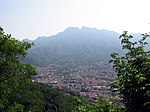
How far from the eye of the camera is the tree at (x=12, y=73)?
12.2 meters

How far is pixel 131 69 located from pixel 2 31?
8.85 metres

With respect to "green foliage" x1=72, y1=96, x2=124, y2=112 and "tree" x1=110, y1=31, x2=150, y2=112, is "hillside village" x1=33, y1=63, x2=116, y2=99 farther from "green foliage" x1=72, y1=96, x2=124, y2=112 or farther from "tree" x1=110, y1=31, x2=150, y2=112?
"tree" x1=110, y1=31, x2=150, y2=112

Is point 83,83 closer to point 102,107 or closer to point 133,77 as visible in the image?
point 102,107

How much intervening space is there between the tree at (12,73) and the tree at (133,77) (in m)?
7.26

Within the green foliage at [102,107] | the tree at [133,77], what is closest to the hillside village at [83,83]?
the green foliage at [102,107]

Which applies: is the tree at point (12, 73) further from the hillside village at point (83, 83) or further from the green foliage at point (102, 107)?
the hillside village at point (83, 83)

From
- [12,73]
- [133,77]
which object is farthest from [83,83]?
[133,77]

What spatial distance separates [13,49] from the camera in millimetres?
12727

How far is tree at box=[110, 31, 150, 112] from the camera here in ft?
18.2

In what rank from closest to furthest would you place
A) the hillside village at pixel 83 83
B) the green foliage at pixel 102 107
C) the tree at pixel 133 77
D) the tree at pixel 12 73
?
1. the tree at pixel 133 77
2. the green foliage at pixel 102 107
3. the tree at pixel 12 73
4. the hillside village at pixel 83 83

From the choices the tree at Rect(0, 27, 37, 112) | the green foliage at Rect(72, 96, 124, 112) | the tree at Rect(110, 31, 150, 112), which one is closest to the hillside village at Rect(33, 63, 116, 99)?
the tree at Rect(0, 27, 37, 112)

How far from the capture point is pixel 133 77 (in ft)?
18.9

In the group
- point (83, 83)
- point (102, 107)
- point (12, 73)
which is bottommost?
point (83, 83)

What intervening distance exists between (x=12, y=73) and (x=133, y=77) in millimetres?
8389
